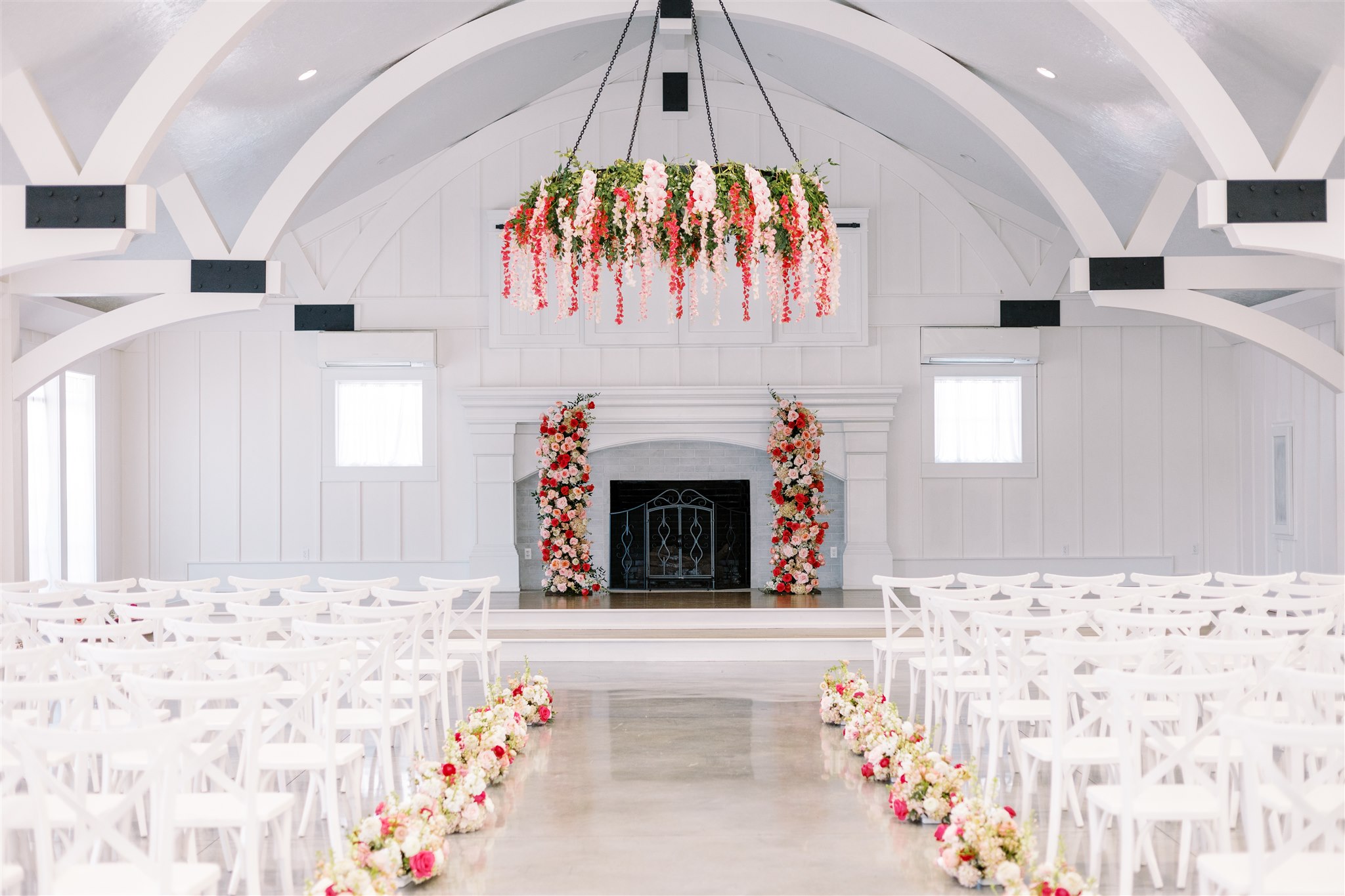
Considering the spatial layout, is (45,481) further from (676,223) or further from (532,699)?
(676,223)

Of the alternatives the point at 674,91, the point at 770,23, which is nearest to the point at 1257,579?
the point at 770,23

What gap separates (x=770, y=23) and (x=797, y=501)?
4.42 meters

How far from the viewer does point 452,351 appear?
37.1 feet

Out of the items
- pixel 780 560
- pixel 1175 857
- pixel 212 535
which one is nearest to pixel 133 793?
pixel 1175 857

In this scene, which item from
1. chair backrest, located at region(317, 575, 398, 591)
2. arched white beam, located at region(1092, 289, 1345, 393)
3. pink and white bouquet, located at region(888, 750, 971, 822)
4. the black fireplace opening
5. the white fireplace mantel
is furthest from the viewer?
the black fireplace opening

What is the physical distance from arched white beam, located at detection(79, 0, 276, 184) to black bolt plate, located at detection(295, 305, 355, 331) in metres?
5.23

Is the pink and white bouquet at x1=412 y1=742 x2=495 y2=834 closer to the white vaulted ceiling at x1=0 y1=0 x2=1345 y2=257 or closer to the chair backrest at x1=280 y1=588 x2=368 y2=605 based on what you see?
the chair backrest at x1=280 y1=588 x2=368 y2=605

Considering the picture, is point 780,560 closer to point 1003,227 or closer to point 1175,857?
point 1003,227

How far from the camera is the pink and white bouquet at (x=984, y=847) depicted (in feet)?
12.8

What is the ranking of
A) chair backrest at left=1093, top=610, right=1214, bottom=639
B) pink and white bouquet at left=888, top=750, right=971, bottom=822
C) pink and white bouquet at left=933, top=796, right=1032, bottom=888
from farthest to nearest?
chair backrest at left=1093, top=610, right=1214, bottom=639 → pink and white bouquet at left=888, top=750, right=971, bottom=822 → pink and white bouquet at left=933, top=796, right=1032, bottom=888

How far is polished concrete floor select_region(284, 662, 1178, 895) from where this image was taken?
411cm

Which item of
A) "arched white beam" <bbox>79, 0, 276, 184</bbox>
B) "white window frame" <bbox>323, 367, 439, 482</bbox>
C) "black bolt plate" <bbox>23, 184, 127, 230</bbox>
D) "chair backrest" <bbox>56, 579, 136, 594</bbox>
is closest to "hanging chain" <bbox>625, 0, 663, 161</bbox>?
"arched white beam" <bbox>79, 0, 276, 184</bbox>

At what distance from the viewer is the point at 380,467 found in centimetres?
1135

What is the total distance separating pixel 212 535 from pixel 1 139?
5.61 m
